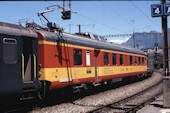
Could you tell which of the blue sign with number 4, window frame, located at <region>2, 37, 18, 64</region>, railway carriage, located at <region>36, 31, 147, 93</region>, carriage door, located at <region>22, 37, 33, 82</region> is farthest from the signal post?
window frame, located at <region>2, 37, 18, 64</region>

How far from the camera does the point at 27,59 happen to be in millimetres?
8758

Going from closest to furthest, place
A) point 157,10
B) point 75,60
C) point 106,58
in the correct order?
point 157,10
point 75,60
point 106,58

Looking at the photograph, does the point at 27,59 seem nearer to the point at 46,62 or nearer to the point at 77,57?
the point at 46,62

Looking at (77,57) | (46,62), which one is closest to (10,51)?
(46,62)

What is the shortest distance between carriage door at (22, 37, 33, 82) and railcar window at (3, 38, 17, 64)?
2.01 ft

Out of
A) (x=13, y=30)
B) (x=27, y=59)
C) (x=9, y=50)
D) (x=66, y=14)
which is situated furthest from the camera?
(x=66, y=14)

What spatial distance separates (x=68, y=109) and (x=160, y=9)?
19.3ft

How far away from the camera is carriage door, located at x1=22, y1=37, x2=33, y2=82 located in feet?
28.1

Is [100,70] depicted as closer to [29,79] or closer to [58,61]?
[58,61]

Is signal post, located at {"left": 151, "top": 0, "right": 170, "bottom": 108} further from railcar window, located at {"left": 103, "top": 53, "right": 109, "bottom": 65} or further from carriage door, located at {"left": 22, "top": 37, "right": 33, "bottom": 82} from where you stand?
railcar window, located at {"left": 103, "top": 53, "right": 109, "bottom": 65}

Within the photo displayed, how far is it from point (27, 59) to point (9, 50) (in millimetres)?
1065

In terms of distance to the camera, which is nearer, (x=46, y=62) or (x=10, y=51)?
(x=10, y=51)

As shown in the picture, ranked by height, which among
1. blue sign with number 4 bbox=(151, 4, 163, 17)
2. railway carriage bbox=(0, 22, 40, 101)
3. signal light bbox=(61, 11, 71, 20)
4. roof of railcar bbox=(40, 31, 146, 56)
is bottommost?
railway carriage bbox=(0, 22, 40, 101)

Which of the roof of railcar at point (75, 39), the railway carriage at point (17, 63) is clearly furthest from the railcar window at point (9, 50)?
the roof of railcar at point (75, 39)
